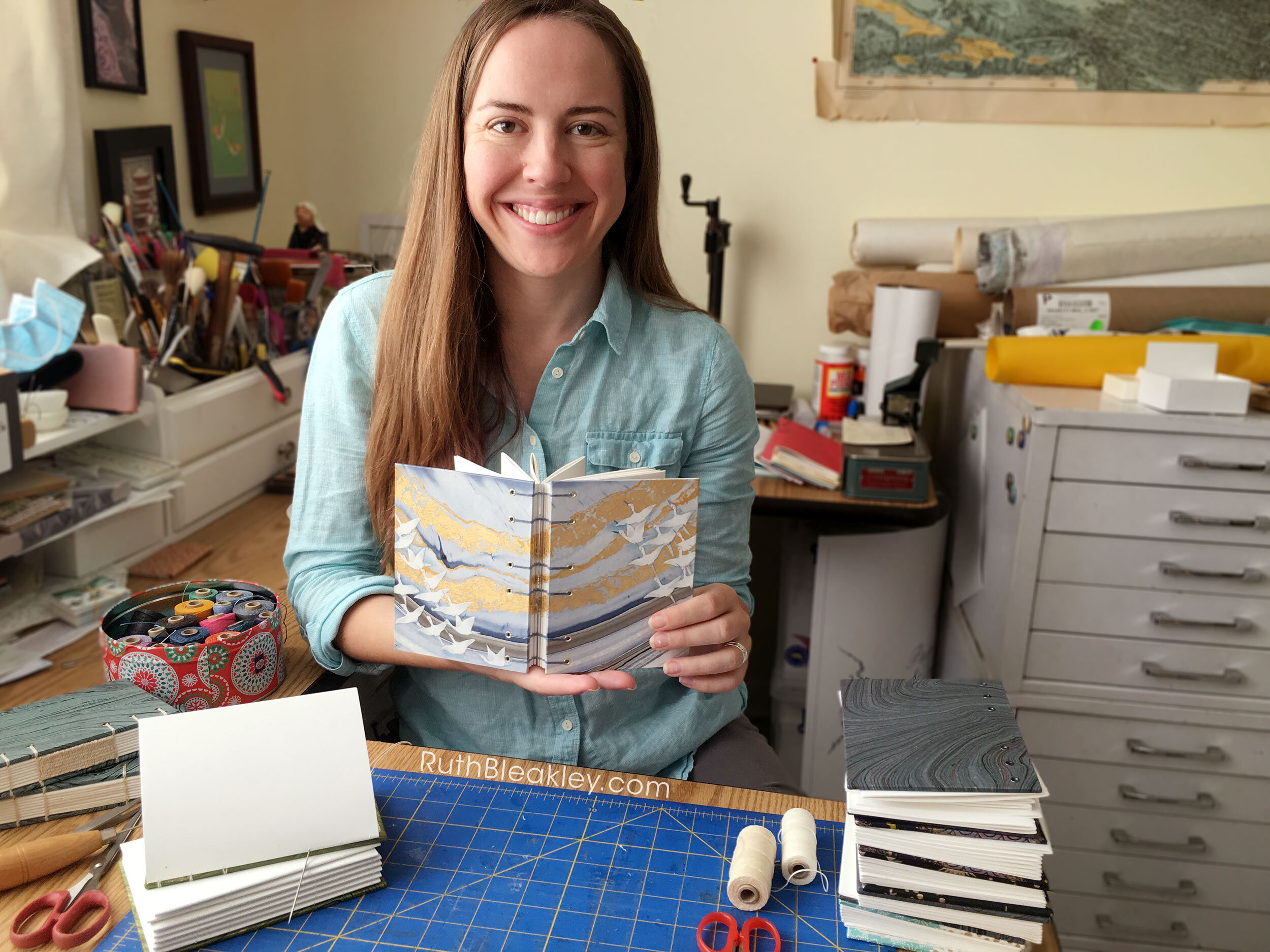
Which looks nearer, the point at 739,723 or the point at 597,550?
the point at 597,550

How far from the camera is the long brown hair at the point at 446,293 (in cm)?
106

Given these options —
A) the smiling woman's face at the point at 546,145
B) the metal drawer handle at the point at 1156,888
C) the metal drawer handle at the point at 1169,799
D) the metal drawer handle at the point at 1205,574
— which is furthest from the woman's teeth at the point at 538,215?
the metal drawer handle at the point at 1156,888

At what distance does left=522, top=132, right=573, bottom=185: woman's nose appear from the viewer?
103cm

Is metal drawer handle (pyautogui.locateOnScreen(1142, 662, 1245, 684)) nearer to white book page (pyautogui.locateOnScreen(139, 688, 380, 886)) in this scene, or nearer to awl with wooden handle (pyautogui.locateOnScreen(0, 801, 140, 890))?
white book page (pyautogui.locateOnScreen(139, 688, 380, 886))

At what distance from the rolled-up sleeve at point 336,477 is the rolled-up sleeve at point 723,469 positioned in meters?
0.39

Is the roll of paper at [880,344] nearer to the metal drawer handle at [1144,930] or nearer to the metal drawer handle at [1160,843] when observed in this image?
the metal drawer handle at [1160,843]

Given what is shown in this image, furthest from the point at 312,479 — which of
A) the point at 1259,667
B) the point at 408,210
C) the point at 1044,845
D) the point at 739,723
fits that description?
the point at 1259,667

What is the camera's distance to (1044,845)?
73cm

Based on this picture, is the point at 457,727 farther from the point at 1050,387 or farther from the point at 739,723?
the point at 1050,387

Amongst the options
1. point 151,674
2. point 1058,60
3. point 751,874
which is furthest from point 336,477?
point 1058,60

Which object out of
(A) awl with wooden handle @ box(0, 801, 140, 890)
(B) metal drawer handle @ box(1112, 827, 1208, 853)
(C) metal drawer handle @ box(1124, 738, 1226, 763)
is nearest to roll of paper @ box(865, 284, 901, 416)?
→ (C) metal drawer handle @ box(1124, 738, 1226, 763)

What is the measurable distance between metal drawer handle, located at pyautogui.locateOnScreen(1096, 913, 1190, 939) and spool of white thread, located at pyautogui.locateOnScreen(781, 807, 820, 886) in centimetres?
123

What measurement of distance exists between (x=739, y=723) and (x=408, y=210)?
755mm

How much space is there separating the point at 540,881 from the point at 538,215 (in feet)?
2.23
